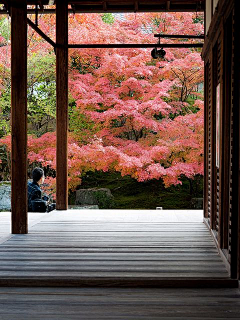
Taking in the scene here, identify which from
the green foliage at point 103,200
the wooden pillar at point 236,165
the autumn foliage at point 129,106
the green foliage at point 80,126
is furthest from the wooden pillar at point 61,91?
the wooden pillar at point 236,165

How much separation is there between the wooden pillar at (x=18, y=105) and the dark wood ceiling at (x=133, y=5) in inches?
78.7

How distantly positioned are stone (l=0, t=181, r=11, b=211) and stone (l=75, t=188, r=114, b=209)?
4.88 feet

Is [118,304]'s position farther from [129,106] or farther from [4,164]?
[4,164]

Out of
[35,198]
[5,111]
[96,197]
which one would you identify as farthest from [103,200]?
[35,198]

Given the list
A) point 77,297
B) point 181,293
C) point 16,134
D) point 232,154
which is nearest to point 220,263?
point 181,293

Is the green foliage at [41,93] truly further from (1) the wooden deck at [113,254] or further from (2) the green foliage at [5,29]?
(1) the wooden deck at [113,254]

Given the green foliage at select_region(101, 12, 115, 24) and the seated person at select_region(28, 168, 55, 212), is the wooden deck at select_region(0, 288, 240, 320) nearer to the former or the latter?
the seated person at select_region(28, 168, 55, 212)

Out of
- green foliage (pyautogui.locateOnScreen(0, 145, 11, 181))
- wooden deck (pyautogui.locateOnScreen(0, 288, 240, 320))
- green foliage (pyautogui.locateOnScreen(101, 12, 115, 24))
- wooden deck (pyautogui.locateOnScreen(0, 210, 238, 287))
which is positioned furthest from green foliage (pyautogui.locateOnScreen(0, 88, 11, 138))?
wooden deck (pyautogui.locateOnScreen(0, 288, 240, 320))

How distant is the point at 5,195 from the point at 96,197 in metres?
2.01

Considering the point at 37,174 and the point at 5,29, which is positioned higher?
the point at 5,29

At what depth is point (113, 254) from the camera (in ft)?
13.3

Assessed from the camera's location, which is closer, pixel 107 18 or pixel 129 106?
pixel 129 106

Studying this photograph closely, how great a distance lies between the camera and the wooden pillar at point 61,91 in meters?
6.73

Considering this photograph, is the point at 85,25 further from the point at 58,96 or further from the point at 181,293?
the point at 181,293
